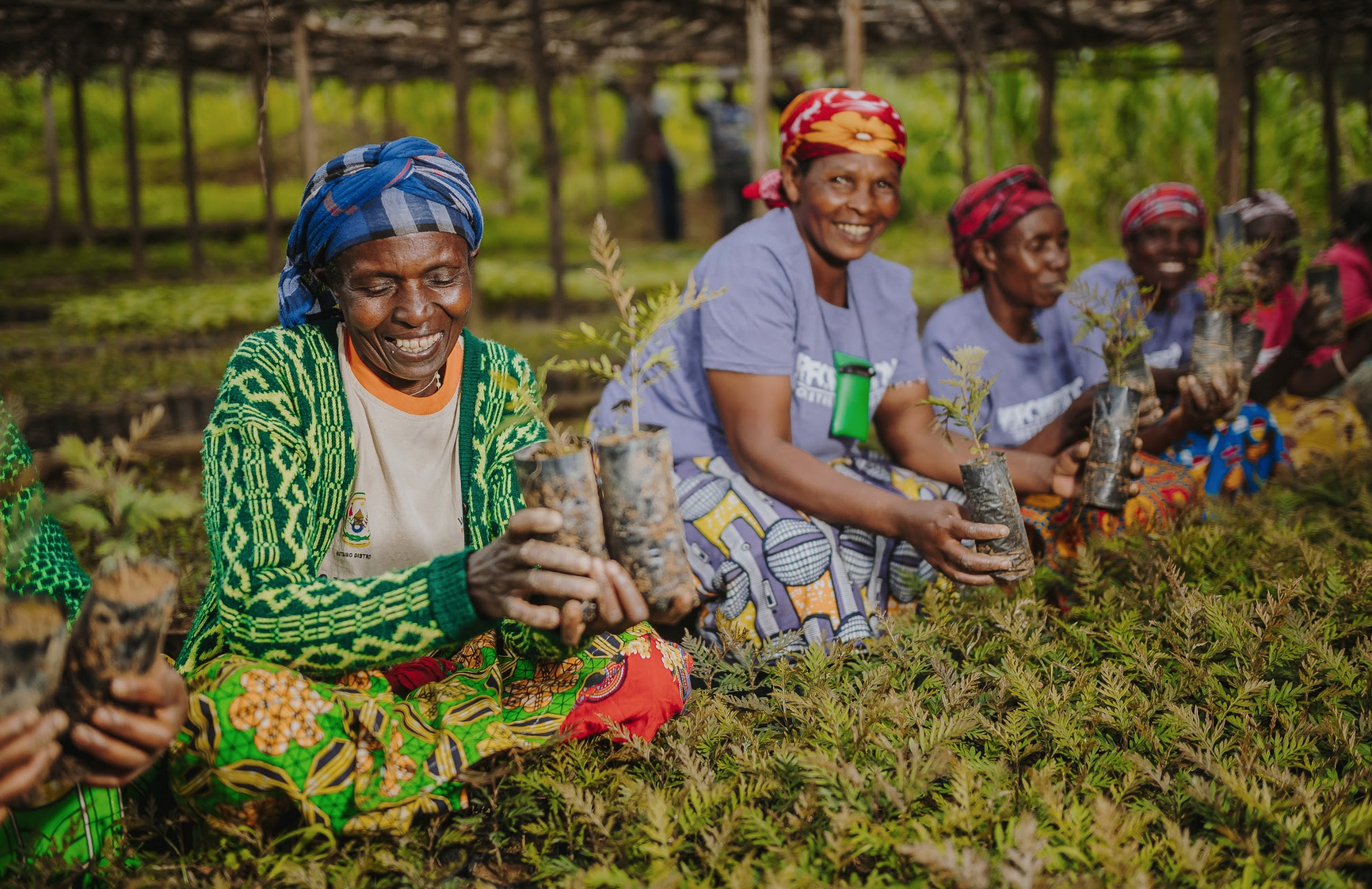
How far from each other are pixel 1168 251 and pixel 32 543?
399cm

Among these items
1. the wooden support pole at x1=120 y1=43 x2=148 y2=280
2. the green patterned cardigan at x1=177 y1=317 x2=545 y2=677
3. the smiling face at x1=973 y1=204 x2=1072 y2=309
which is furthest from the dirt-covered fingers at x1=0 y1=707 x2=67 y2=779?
the wooden support pole at x1=120 y1=43 x2=148 y2=280

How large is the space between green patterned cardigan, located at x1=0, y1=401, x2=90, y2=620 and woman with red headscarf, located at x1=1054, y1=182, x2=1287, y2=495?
124 inches

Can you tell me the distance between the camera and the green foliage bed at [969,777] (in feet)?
5.43

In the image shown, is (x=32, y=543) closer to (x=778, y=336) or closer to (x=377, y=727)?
(x=377, y=727)

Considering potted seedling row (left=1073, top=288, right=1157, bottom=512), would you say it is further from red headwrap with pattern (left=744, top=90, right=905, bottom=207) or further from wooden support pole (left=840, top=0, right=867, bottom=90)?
wooden support pole (left=840, top=0, right=867, bottom=90)

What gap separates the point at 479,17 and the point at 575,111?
1491cm

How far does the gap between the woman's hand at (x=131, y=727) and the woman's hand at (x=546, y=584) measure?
19.6 inches

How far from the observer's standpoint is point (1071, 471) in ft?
9.87

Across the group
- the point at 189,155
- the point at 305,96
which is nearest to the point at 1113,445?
the point at 305,96

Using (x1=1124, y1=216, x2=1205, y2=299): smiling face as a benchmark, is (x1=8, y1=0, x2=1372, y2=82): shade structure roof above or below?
above

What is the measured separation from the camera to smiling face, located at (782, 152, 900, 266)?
2.95m

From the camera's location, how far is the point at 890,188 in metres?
3.00

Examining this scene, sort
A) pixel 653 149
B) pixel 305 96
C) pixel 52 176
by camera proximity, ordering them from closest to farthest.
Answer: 1. pixel 305 96
2. pixel 52 176
3. pixel 653 149

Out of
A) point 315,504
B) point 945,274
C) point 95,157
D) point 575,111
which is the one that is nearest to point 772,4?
point 945,274
